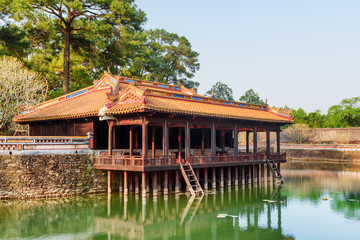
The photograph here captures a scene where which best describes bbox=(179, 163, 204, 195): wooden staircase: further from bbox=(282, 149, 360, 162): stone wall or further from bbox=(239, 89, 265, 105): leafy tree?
bbox=(239, 89, 265, 105): leafy tree

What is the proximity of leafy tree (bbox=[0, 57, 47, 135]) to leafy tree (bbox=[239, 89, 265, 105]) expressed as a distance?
208 feet

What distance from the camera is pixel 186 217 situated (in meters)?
17.7

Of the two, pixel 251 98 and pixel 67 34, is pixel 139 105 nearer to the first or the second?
pixel 67 34

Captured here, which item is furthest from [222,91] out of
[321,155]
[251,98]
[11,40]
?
[11,40]

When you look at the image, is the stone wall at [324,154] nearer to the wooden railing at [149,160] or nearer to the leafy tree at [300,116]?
the leafy tree at [300,116]

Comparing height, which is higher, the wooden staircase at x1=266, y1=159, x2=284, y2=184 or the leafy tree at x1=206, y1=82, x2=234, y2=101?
the leafy tree at x1=206, y1=82, x2=234, y2=101

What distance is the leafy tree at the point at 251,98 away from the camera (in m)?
86.8

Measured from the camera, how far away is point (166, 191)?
2194 cm

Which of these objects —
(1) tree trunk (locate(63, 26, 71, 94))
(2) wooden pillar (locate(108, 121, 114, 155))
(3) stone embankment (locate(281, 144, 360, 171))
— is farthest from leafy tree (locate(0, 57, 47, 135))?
(3) stone embankment (locate(281, 144, 360, 171))

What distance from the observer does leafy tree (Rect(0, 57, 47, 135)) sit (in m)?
26.7

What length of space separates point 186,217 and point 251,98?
72.0 metres

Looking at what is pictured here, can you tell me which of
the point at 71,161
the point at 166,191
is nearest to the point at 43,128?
the point at 71,161

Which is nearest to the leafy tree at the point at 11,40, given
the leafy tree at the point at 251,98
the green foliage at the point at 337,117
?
the green foliage at the point at 337,117

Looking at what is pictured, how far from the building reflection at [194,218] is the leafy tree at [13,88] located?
1239 centimetres
